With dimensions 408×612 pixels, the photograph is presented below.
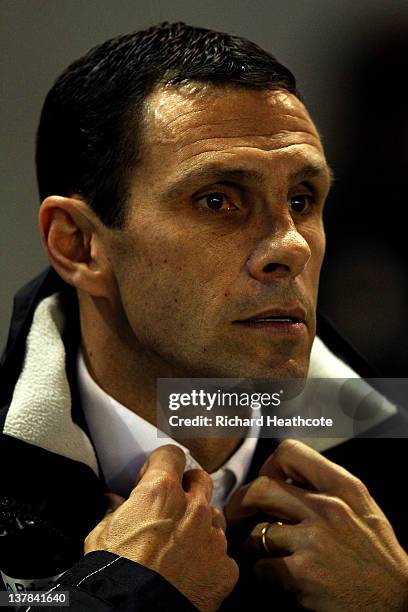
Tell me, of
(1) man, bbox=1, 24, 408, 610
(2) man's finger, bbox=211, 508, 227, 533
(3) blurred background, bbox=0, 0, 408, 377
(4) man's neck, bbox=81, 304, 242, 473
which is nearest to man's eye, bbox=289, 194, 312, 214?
(1) man, bbox=1, 24, 408, 610

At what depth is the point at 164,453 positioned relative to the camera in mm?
949

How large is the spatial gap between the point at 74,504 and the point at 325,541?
0.28 metres

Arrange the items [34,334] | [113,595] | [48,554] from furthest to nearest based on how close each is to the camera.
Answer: [34,334] → [48,554] → [113,595]

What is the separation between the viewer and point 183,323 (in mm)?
953

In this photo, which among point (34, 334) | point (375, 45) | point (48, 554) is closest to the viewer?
point (48, 554)

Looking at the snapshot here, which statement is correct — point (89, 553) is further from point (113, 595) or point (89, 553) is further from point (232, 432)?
point (232, 432)

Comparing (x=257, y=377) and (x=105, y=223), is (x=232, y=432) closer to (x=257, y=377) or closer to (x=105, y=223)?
(x=257, y=377)

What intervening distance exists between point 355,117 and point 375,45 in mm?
122

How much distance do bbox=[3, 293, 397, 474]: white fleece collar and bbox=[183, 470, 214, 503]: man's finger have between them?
0.11 metres

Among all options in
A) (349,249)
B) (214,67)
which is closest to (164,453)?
(214,67)

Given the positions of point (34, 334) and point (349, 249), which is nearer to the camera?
point (34, 334)

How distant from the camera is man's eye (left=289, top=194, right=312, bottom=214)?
3.29ft

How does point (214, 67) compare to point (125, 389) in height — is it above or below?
above

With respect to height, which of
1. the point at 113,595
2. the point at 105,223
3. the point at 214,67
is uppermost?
the point at 214,67
